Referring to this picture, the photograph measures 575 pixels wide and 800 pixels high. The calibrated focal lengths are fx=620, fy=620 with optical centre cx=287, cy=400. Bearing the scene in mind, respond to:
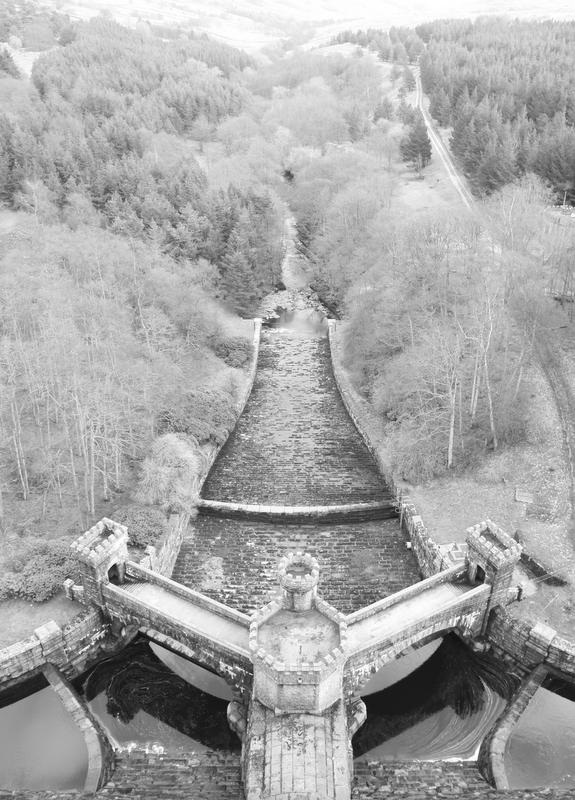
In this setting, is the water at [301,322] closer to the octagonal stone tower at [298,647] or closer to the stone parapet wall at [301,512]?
the stone parapet wall at [301,512]

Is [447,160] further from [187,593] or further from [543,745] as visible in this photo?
[543,745]

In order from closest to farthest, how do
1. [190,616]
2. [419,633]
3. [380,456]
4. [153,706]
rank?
1. [153,706]
2. [419,633]
3. [190,616]
4. [380,456]

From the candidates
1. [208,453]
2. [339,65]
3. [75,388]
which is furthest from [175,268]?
[339,65]

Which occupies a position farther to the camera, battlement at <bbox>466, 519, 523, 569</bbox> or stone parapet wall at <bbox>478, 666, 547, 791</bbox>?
battlement at <bbox>466, 519, 523, 569</bbox>

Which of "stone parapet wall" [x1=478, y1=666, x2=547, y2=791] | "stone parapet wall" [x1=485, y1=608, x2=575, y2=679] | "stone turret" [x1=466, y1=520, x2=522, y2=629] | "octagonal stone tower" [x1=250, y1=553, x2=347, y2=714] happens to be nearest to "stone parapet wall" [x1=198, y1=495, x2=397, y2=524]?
"stone turret" [x1=466, y1=520, x2=522, y2=629]

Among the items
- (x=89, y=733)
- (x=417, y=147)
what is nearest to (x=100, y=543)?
(x=89, y=733)

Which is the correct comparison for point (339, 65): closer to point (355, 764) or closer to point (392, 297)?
point (392, 297)

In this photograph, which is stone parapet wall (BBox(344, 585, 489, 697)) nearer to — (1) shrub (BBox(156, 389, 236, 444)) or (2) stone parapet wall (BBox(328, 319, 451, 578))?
(2) stone parapet wall (BBox(328, 319, 451, 578))
